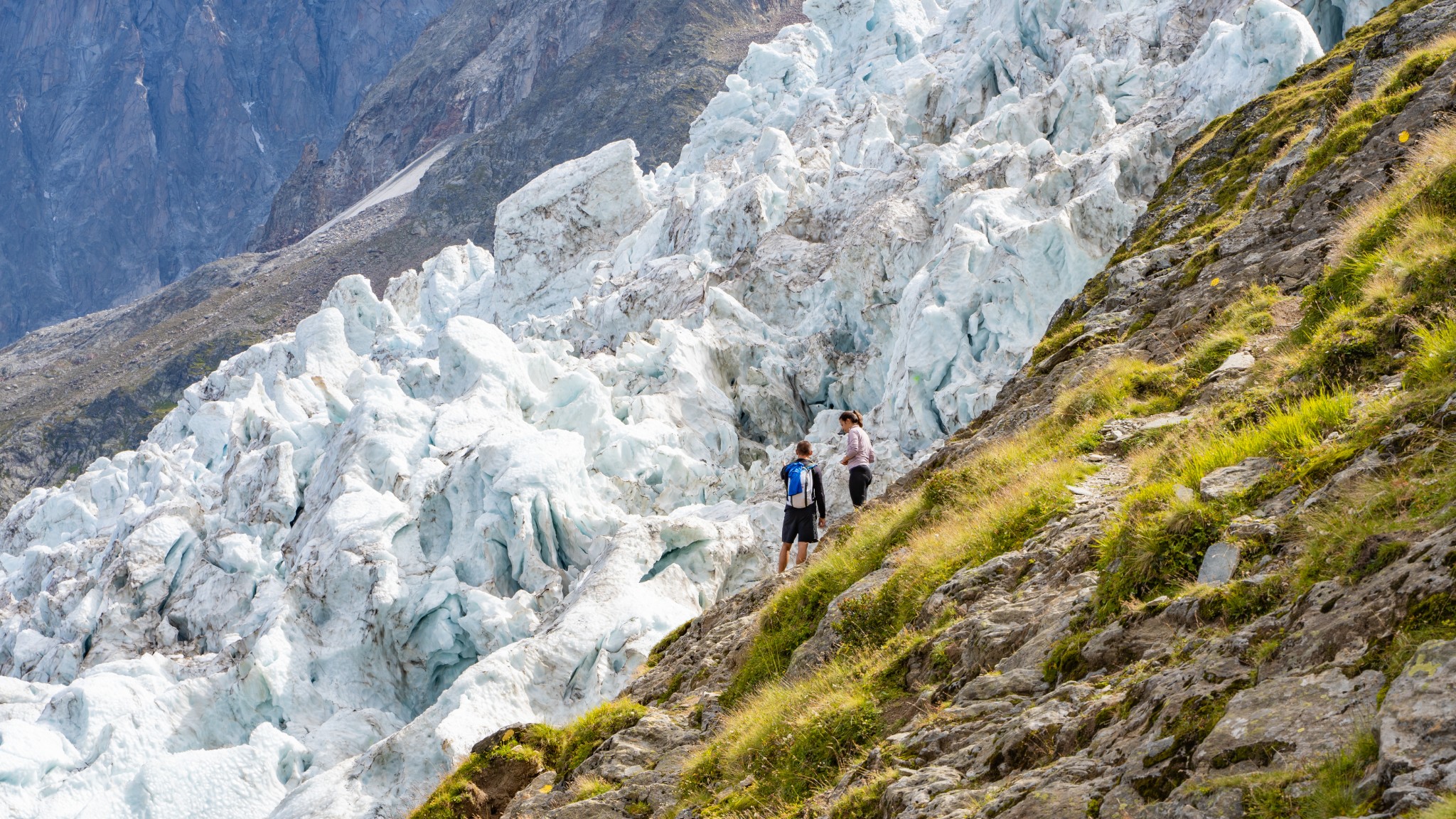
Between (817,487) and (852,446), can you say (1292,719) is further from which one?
(852,446)

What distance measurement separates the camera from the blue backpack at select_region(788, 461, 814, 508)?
12.8m

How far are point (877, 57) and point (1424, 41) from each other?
185 feet

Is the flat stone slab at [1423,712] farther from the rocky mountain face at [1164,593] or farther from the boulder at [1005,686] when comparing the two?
the boulder at [1005,686]

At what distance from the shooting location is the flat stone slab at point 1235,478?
19.8 ft

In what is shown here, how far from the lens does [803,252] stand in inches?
1759

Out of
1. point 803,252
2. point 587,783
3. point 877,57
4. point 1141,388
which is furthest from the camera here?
point 877,57

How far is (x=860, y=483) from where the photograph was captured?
13523mm

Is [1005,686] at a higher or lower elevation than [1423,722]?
lower

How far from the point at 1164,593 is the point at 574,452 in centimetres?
2671

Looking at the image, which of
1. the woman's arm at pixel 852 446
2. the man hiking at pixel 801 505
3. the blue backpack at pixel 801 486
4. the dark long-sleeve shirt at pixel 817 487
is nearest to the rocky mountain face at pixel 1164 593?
the woman's arm at pixel 852 446

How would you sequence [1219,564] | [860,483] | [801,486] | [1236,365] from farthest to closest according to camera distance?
1. [860,483]
2. [801,486]
3. [1236,365]
4. [1219,564]

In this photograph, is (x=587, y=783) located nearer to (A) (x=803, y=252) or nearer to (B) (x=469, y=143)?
(A) (x=803, y=252)

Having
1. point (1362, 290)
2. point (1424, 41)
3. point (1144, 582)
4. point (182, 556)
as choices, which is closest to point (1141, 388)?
point (1362, 290)

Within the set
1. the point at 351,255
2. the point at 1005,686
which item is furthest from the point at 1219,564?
the point at 351,255
